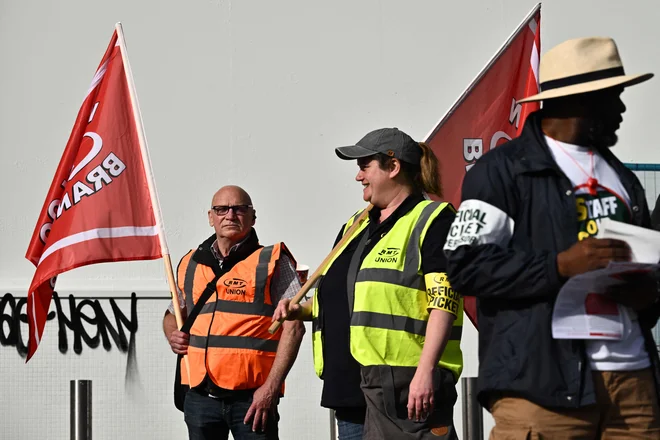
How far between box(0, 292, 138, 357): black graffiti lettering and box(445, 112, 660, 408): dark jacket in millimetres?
4824

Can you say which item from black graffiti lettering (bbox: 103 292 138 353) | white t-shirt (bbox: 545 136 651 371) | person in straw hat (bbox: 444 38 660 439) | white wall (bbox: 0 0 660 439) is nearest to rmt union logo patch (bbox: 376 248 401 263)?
person in straw hat (bbox: 444 38 660 439)

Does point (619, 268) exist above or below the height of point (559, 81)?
below

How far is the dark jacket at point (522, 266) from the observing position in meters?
2.72

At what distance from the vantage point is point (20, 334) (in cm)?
743

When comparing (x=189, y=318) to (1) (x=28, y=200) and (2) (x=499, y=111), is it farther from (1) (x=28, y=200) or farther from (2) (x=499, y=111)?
(1) (x=28, y=200)

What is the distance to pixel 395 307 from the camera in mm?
3732

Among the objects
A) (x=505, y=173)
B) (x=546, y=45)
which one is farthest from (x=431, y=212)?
(x=546, y=45)

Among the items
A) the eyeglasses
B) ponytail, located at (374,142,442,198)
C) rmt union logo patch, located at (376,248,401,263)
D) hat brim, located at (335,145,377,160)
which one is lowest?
rmt union logo patch, located at (376,248,401,263)

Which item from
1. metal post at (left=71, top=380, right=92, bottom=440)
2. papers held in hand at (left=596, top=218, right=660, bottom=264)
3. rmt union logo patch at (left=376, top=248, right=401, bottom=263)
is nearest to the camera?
papers held in hand at (left=596, top=218, right=660, bottom=264)

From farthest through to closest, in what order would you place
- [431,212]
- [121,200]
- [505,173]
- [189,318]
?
[121,200]
[189,318]
[431,212]
[505,173]

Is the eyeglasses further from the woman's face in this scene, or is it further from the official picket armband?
the official picket armband

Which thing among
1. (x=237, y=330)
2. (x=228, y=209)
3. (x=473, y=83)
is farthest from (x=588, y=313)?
(x=473, y=83)

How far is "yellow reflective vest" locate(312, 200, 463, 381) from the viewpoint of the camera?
3719mm

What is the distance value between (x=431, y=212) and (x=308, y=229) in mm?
3706
